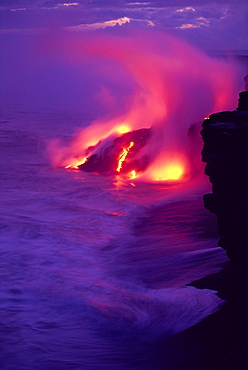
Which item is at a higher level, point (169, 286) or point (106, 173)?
point (106, 173)

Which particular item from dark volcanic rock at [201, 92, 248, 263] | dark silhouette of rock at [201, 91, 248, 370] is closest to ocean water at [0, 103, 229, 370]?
dark silhouette of rock at [201, 91, 248, 370]

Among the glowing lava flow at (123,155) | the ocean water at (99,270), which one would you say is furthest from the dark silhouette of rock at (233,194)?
the glowing lava flow at (123,155)

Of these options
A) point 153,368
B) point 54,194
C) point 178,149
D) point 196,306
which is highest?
point 178,149

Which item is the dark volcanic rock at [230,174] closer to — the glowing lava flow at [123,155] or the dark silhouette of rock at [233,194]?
the dark silhouette of rock at [233,194]

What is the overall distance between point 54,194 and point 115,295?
6.46 metres

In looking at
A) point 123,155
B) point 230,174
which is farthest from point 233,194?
point 123,155

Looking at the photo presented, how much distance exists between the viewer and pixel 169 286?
7562 mm

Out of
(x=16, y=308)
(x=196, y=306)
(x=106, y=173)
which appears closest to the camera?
(x=196, y=306)

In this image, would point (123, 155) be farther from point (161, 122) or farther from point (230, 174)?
point (230, 174)

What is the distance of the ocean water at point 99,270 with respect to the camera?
6234 millimetres

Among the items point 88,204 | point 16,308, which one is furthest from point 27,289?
point 88,204

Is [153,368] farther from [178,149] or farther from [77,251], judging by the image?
[178,149]

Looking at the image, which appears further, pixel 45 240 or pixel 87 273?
pixel 45 240

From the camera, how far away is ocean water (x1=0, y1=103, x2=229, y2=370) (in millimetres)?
6234
